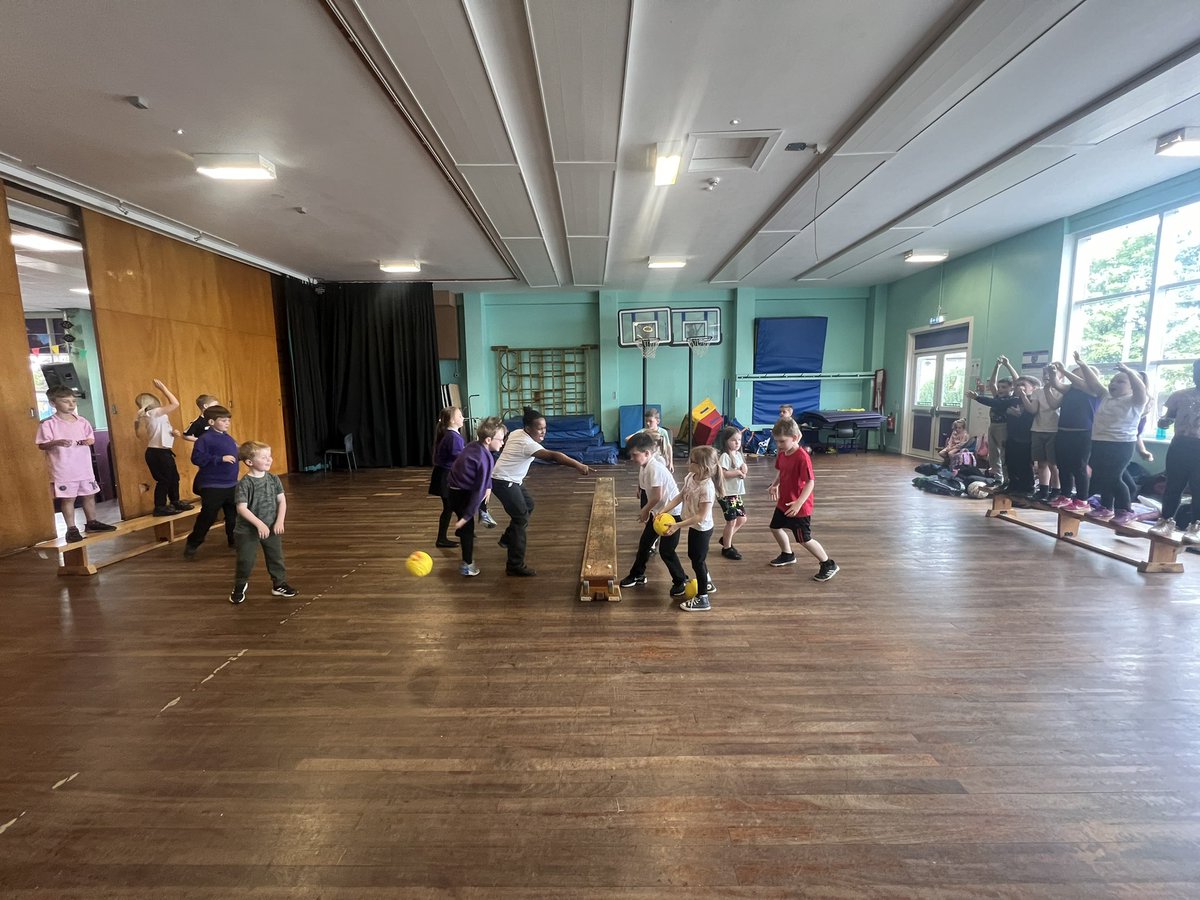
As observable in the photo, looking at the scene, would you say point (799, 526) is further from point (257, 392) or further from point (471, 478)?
point (257, 392)

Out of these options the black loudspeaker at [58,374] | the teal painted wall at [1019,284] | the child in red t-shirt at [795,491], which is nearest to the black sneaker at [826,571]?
the child in red t-shirt at [795,491]

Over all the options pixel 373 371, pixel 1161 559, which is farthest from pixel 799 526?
pixel 373 371

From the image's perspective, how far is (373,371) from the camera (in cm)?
1021

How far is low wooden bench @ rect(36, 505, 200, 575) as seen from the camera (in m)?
4.12

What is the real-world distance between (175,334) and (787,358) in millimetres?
11016

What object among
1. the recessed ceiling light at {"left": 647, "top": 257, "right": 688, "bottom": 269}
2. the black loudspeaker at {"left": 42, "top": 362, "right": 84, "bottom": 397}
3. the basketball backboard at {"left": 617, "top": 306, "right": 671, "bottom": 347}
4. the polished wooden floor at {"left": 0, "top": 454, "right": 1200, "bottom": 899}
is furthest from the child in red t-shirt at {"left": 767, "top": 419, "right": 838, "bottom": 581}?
the black loudspeaker at {"left": 42, "top": 362, "right": 84, "bottom": 397}

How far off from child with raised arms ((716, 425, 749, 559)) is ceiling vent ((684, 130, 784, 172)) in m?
2.50

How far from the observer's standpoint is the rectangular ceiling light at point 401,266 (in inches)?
324

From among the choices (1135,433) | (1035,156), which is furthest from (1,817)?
(1035,156)

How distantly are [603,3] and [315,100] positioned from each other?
225 cm

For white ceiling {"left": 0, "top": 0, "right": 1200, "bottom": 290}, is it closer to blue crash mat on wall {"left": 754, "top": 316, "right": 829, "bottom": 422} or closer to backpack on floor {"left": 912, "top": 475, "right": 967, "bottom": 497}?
backpack on floor {"left": 912, "top": 475, "right": 967, "bottom": 497}

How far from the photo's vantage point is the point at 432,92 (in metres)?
3.54

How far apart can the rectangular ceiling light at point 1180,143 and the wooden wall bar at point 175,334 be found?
10724mm

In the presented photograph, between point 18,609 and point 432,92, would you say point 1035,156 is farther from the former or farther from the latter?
point 18,609
